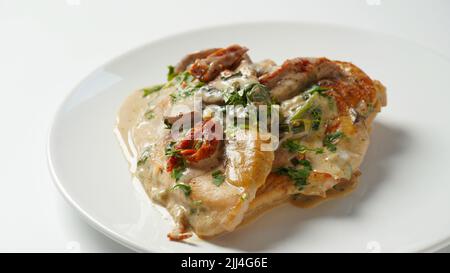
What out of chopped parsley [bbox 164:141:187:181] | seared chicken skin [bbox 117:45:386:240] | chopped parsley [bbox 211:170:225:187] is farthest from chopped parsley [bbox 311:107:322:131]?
chopped parsley [bbox 164:141:187:181]

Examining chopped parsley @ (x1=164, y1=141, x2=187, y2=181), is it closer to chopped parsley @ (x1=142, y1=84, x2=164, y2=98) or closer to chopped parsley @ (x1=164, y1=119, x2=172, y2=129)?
chopped parsley @ (x1=164, y1=119, x2=172, y2=129)

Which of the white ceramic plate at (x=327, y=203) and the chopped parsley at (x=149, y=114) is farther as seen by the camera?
the chopped parsley at (x=149, y=114)

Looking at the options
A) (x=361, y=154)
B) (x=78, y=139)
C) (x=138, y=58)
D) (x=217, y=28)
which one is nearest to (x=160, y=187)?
(x=78, y=139)

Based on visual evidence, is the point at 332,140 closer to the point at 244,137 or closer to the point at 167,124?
the point at 244,137

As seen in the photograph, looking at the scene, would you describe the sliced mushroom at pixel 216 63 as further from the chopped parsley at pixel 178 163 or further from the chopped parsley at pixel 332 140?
the chopped parsley at pixel 332 140

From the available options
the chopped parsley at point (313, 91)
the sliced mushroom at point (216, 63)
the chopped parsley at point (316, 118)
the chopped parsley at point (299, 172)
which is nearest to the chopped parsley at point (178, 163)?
the chopped parsley at point (299, 172)

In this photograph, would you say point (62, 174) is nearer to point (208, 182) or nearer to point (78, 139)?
point (78, 139)
